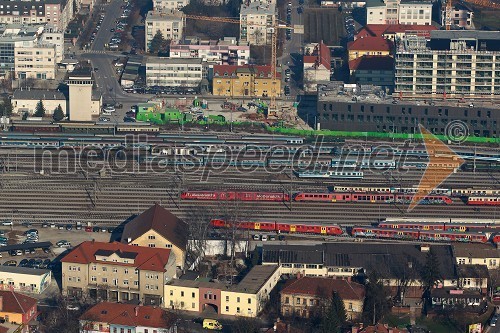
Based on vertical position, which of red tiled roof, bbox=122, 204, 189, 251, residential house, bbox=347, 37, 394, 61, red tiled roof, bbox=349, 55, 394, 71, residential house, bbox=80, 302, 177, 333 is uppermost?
residential house, bbox=347, 37, 394, 61

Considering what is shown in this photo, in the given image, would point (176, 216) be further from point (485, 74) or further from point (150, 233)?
point (485, 74)

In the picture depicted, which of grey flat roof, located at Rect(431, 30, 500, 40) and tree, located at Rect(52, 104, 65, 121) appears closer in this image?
tree, located at Rect(52, 104, 65, 121)

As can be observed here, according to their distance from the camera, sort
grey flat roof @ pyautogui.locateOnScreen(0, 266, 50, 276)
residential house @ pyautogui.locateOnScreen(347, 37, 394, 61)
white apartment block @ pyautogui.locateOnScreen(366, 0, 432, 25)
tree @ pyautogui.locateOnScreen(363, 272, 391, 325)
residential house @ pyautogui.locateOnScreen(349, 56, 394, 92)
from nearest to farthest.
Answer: tree @ pyautogui.locateOnScreen(363, 272, 391, 325), grey flat roof @ pyautogui.locateOnScreen(0, 266, 50, 276), residential house @ pyautogui.locateOnScreen(349, 56, 394, 92), residential house @ pyautogui.locateOnScreen(347, 37, 394, 61), white apartment block @ pyautogui.locateOnScreen(366, 0, 432, 25)

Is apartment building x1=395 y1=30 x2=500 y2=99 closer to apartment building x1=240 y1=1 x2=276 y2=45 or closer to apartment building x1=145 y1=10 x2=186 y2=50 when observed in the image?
apartment building x1=240 y1=1 x2=276 y2=45

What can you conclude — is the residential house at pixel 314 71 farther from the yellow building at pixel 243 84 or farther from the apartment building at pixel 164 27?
the apartment building at pixel 164 27

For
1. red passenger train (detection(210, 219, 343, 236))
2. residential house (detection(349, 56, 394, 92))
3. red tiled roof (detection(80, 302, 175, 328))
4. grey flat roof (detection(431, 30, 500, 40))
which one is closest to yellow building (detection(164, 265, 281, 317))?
red tiled roof (detection(80, 302, 175, 328))

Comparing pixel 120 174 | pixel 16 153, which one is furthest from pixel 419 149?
pixel 16 153
